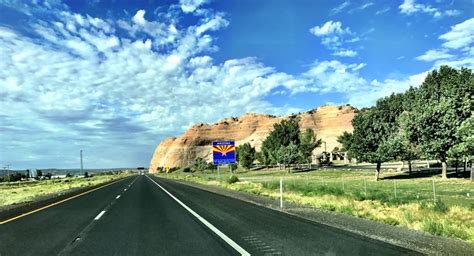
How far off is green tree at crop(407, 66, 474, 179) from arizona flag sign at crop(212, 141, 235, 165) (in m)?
19.8

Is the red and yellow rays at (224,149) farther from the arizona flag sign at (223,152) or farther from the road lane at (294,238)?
the road lane at (294,238)

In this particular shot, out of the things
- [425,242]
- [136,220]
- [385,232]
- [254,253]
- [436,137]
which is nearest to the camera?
[254,253]

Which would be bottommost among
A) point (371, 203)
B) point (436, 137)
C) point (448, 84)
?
point (371, 203)

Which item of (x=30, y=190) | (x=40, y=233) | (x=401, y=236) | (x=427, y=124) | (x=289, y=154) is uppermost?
(x=427, y=124)

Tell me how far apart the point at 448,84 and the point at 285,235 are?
140 ft

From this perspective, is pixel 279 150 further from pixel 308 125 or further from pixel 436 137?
pixel 308 125

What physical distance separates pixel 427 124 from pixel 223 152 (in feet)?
72.4

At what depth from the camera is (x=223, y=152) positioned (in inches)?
1978

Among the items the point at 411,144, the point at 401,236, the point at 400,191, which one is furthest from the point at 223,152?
the point at 401,236

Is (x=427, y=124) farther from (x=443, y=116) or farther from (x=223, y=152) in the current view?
(x=223, y=152)

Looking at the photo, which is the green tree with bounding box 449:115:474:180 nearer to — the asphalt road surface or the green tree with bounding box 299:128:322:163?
the asphalt road surface

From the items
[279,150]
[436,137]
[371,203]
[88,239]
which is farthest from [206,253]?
[279,150]

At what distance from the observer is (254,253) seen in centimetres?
866

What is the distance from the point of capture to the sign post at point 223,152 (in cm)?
4975
